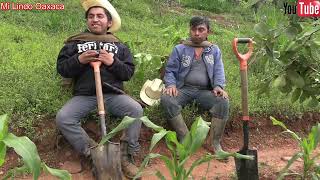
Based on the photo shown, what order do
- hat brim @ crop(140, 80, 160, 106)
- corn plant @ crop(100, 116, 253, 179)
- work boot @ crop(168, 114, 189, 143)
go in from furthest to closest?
hat brim @ crop(140, 80, 160, 106), work boot @ crop(168, 114, 189, 143), corn plant @ crop(100, 116, 253, 179)

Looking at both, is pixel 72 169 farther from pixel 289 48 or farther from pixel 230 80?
pixel 230 80

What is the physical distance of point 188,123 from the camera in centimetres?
465

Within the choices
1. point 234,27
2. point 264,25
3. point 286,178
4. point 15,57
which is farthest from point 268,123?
point 234,27

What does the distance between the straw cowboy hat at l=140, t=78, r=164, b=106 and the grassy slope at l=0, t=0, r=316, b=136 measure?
0.51ft

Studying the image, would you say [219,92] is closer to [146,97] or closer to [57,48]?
[146,97]

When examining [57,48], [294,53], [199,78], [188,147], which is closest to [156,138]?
[188,147]

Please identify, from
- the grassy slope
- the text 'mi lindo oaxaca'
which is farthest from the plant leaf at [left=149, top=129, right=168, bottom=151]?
the text 'mi lindo oaxaca'

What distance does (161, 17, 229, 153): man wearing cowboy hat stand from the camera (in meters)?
4.38

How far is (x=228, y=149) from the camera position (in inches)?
187

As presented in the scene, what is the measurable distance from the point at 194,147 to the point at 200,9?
7.94m

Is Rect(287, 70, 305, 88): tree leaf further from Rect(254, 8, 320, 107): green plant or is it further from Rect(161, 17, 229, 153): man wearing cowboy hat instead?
Rect(161, 17, 229, 153): man wearing cowboy hat

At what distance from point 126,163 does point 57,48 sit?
2.64 m

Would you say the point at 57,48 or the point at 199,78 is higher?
the point at 57,48

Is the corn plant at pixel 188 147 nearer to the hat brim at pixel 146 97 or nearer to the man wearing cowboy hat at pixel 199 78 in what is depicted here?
the man wearing cowboy hat at pixel 199 78
